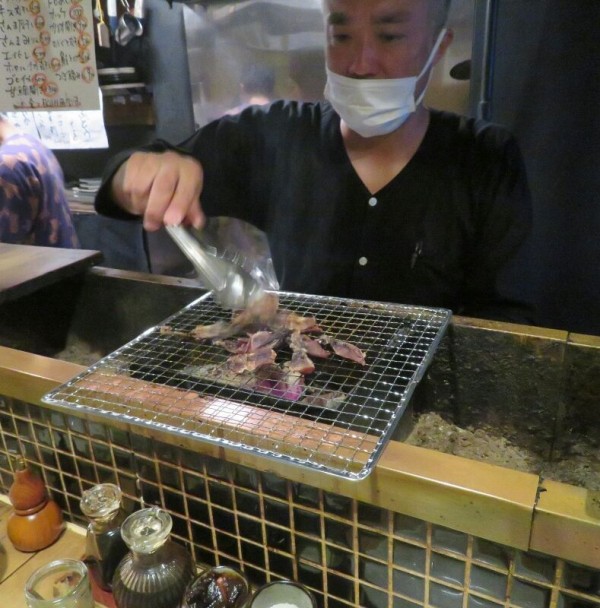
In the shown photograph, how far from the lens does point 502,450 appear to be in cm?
117

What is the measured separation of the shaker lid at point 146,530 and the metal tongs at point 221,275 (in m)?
0.50

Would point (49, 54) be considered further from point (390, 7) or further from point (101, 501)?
point (101, 501)

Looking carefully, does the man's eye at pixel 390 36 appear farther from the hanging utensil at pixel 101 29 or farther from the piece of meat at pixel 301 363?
the hanging utensil at pixel 101 29

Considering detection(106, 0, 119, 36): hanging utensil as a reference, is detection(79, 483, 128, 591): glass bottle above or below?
below

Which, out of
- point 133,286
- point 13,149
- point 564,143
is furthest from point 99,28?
point 564,143

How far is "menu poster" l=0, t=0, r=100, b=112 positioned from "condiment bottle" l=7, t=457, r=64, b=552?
3.96 ft

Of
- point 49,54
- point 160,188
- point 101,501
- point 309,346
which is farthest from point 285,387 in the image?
point 49,54

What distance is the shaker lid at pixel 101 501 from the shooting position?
33.4 inches

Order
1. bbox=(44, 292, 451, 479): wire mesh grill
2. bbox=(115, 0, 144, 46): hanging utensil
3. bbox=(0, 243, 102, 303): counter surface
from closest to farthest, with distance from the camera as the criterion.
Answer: bbox=(44, 292, 451, 479): wire mesh grill < bbox=(0, 243, 102, 303): counter surface < bbox=(115, 0, 144, 46): hanging utensil

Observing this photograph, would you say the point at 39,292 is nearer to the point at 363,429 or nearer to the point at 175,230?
the point at 175,230

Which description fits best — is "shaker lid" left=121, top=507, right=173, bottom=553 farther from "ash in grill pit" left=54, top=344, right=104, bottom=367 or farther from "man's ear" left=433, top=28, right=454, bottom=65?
"man's ear" left=433, top=28, right=454, bottom=65

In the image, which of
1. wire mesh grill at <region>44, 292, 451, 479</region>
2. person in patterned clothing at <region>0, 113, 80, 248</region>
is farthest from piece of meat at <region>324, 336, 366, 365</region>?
person in patterned clothing at <region>0, 113, 80, 248</region>

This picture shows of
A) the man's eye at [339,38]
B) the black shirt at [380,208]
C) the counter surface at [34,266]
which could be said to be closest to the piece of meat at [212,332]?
the black shirt at [380,208]

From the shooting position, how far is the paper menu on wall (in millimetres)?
1746
